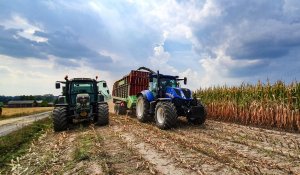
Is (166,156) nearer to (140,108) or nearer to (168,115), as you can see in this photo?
(168,115)

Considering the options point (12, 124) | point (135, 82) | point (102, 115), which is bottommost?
point (12, 124)

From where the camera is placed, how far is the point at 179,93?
45.6 ft

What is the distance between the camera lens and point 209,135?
11.3 metres

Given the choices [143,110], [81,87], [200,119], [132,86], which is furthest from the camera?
[132,86]

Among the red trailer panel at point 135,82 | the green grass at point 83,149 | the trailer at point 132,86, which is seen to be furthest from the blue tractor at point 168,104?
the green grass at point 83,149

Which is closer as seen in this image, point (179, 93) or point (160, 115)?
point (160, 115)

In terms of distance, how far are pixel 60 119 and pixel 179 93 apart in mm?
5472

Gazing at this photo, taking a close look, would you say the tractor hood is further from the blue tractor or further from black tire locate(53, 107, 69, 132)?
black tire locate(53, 107, 69, 132)

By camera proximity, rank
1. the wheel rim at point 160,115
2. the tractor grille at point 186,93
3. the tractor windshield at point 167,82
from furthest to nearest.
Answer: the tractor windshield at point 167,82 < the tractor grille at point 186,93 < the wheel rim at point 160,115

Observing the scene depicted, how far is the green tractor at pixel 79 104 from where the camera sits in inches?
545

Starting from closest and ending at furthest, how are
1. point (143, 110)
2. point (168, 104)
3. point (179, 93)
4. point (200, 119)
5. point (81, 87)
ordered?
point (168, 104) → point (179, 93) → point (200, 119) → point (143, 110) → point (81, 87)

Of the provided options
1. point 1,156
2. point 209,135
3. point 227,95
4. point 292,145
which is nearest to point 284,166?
point 292,145

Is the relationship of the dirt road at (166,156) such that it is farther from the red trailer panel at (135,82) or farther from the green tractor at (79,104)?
the red trailer panel at (135,82)

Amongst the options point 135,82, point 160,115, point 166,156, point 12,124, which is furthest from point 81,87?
point 12,124
